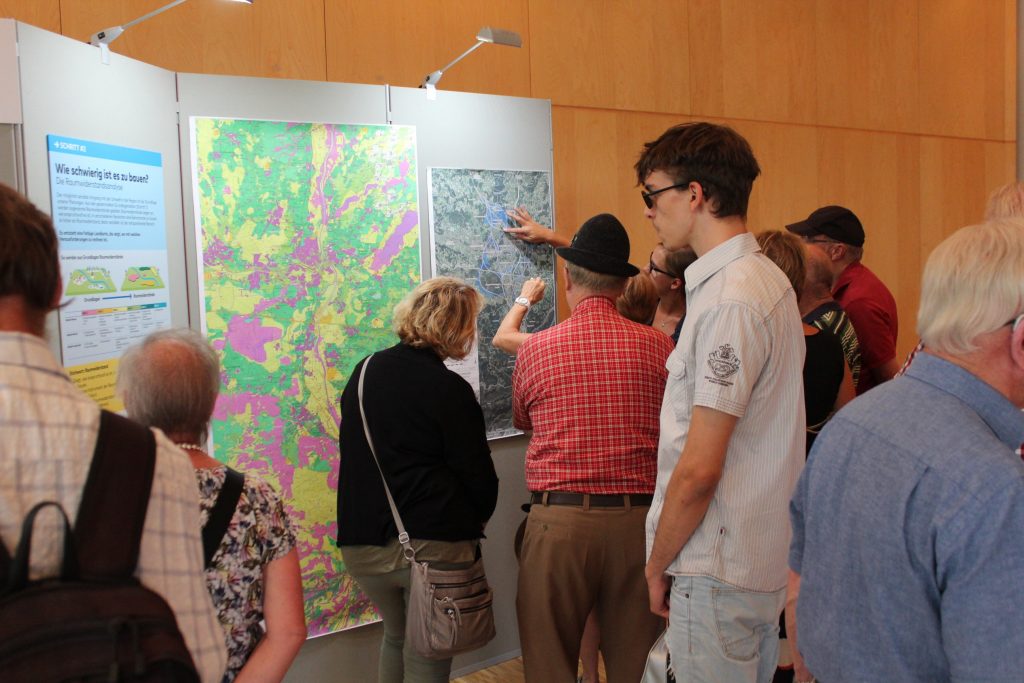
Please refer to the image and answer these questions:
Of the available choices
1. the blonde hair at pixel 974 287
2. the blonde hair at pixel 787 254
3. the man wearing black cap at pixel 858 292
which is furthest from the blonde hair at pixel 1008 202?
the blonde hair at pixel 974 287

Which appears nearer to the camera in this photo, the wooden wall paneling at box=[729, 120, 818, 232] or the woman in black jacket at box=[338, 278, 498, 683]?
the woman in black jacket at box=[338, 278, 498, 683]

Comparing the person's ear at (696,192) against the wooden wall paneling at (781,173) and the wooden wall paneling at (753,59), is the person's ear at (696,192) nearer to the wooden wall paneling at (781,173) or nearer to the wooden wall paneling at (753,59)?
the wooden wall paneling at (753,59)

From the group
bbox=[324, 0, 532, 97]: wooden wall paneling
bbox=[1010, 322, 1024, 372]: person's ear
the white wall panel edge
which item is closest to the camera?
bbox=[1010, 322, 1024, 372]: person's ear

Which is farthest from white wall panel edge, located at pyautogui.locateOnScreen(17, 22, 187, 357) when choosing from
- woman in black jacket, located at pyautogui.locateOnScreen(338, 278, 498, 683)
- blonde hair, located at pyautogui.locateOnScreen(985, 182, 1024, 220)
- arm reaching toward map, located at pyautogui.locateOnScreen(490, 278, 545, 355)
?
blonde hair, located at pyautogui.locateOnScreen(985, 182, 1024, 220)

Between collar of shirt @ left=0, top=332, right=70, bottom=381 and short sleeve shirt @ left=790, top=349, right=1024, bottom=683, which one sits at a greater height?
collar of shirt @ left=0, top=332, right=70, bottom=381

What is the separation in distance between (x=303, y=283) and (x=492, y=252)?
0.84 meters

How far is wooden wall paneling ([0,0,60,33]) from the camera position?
2783 millimetres

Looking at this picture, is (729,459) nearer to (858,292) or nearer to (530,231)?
(530,231)

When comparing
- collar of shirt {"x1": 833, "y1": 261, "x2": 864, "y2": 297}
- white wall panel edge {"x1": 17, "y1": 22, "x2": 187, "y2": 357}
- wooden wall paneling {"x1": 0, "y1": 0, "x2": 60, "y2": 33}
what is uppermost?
wooden wall paneling {"x1": 0, "y1": 0, "x2": 60, "y2": 33}

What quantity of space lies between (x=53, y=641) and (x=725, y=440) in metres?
1.37

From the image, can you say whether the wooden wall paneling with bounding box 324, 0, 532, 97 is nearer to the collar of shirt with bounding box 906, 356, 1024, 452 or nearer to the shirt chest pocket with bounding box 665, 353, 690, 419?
the shirt chest pocket with bounding box 665, 353, 690, 419

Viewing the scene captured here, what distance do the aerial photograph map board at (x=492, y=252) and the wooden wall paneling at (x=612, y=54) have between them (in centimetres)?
80

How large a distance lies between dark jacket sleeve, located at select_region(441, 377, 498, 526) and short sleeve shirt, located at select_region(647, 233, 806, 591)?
34.7 inches

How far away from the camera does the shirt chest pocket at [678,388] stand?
1975mm
